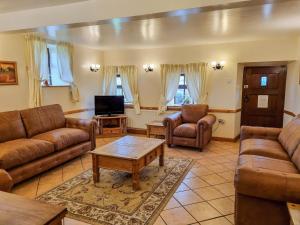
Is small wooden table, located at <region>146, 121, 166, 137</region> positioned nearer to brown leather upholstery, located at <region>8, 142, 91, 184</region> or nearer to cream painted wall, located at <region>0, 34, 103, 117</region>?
brown leather upholstery, located at <region>8, 142, 91, 184</region>

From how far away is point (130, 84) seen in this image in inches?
243

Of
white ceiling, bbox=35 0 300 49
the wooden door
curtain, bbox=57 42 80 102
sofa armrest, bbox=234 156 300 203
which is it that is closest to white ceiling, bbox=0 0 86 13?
white ceiling, bbox=35 0 300 49

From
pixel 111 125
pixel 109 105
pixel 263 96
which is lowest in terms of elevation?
pixel 111 125

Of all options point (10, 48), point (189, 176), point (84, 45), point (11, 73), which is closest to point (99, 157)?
point (189, 176)

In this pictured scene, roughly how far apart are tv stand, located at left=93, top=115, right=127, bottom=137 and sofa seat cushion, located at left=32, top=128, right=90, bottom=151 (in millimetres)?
1477

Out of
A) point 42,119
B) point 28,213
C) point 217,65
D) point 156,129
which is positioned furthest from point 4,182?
point 217,65

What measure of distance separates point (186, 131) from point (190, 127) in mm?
123

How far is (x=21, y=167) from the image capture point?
121 inches

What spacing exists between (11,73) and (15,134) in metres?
1.10

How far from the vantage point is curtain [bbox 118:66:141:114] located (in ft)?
20.1

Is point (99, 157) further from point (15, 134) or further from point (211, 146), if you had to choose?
point (211, 146)

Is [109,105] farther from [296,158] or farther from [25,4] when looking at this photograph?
[296,158]

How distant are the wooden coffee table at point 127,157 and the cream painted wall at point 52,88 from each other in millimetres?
1969

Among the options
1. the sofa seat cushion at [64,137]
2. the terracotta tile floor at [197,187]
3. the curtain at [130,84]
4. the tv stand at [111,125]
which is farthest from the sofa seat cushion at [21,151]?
the curtain at [130,84]
